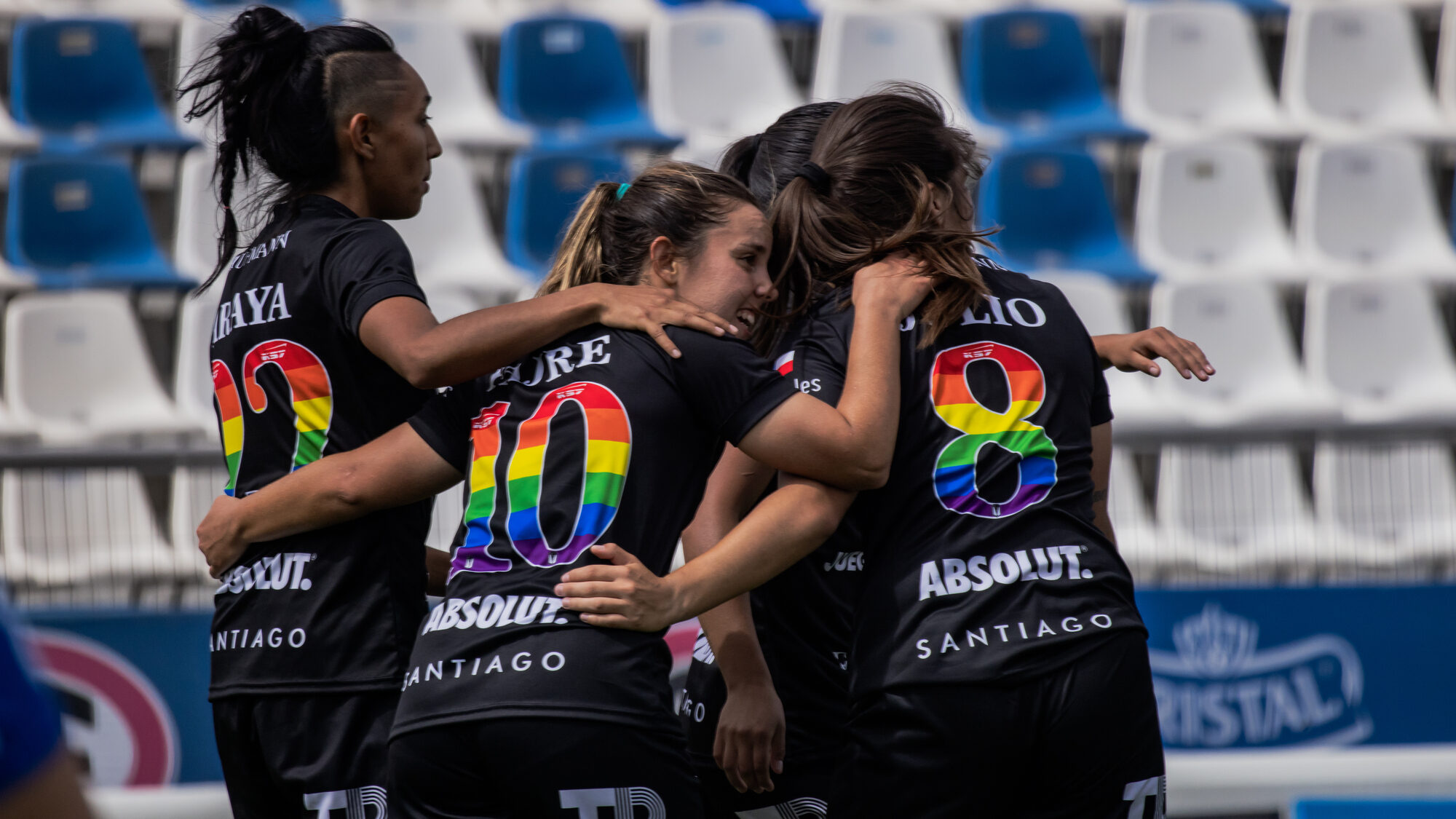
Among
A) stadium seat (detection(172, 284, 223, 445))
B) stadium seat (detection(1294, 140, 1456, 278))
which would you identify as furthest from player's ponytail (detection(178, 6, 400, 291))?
stadium seat (detection(1294, 140, 1456, 278))

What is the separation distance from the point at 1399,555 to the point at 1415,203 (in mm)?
2435

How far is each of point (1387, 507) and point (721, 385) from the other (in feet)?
15.0

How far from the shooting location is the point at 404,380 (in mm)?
2189

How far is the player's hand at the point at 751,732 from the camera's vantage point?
207cm

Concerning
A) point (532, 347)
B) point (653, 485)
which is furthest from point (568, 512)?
point (532, 347)

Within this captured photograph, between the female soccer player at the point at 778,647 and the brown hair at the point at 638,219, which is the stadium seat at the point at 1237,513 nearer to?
the female soccer player at the point at 778,647

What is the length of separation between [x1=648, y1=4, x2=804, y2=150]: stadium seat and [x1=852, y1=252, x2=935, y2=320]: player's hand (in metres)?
5.29

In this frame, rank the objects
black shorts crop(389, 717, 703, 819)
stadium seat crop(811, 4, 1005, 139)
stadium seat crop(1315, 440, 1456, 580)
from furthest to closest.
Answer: stadium seat crop(811, 4, 1005, 139), stadium seat crop(1315, 440, 1456, 580), black shorts crop(389, 717, 703, 819)

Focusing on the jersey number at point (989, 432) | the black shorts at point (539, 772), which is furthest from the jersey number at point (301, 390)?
the jersey number at point (989, 432)

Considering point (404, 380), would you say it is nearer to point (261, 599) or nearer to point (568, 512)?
point (261, 599)

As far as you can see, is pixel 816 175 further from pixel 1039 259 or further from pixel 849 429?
pixel 1039 259

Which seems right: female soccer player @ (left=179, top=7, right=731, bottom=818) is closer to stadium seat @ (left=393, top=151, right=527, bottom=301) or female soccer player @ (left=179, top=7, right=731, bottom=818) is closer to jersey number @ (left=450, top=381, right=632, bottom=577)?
jersey number @ (left=450, top=381, right=632, bottom=577)

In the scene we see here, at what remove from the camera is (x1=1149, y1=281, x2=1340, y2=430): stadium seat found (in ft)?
21.0

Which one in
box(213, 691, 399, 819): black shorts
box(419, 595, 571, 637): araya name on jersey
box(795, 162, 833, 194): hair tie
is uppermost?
box(795, 162, 833, 194): hair tie
